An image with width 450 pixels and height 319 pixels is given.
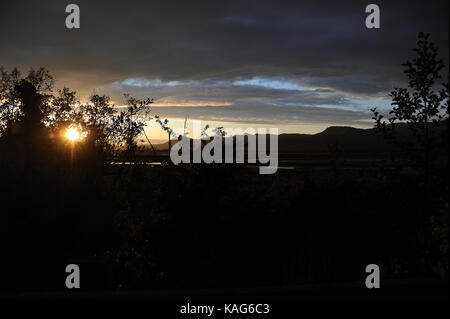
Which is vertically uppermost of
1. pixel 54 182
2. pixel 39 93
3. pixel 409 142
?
pixel 39 93

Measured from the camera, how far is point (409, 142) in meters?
7.87

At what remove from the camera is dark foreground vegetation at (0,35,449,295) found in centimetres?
777

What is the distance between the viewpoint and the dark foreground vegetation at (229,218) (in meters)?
7.77

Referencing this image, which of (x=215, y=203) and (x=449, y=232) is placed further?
(x=215, y=203)

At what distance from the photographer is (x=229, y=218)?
32.0 feet

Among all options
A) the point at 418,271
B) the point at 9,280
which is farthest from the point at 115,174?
the point at 418,271

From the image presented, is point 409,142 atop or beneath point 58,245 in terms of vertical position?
atop

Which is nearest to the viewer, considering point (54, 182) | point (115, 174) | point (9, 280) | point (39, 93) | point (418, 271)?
point (418, 271)

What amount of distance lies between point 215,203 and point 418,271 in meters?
4.53
